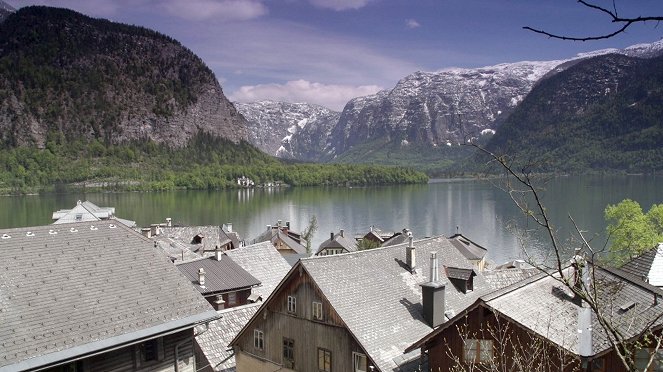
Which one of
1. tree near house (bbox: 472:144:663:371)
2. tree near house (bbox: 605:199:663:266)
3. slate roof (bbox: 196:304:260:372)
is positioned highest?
tree near house (bbox: 472:144:663:371)

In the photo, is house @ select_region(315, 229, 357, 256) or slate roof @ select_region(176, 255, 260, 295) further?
house @ select_region(315, 229, 357, 256)

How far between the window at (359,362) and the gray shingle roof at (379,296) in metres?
0.61

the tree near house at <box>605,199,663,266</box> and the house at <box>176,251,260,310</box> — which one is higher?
the tree near house at <box>605,199,663,266</box>

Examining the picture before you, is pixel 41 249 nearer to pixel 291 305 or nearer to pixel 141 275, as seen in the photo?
pixel 141 275

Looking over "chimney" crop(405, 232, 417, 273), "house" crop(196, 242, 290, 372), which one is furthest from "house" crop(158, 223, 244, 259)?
"chimney" crop(405, 232, 417, 273)

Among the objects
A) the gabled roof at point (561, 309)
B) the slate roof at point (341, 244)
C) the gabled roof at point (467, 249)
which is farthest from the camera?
the slate roof at point (341, 244)

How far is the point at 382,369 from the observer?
659 inches

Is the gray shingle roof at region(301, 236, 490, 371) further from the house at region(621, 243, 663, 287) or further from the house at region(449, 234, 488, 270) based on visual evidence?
the house at region(449, 234, 488, 270)

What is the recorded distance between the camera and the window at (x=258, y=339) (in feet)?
70.7

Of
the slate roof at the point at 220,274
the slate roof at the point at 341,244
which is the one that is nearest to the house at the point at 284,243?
the slate roof at the point at 341,244

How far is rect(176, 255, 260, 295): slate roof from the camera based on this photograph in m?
31.2

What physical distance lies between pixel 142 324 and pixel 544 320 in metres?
11.2

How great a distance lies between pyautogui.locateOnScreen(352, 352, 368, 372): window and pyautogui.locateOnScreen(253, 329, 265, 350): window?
4892 mm

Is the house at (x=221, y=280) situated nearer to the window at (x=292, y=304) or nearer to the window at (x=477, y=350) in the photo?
the window at (x=292, y=304)
